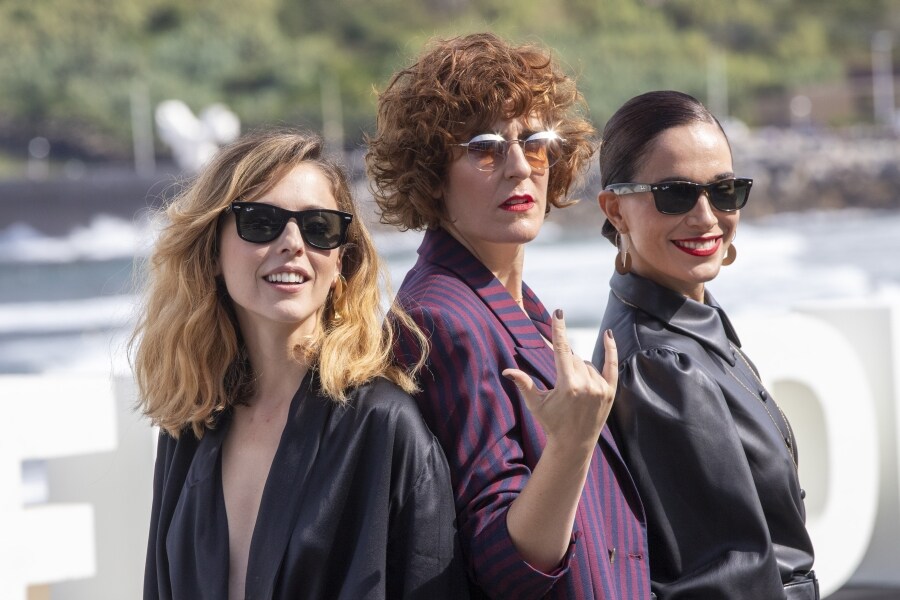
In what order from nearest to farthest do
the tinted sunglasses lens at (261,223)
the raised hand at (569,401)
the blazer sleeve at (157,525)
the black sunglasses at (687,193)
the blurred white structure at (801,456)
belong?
the raised hand at (569,401) < the tinted sunglasses lens at (261,223) < the blazer sleeve at (157,525) < the black sunglasses at (687,193) < the blurred white structure at (801,456)

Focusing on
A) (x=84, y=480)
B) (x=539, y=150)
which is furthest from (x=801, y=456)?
(x=84, y=480)

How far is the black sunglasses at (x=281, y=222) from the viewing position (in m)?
1.85

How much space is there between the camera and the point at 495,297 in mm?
1936

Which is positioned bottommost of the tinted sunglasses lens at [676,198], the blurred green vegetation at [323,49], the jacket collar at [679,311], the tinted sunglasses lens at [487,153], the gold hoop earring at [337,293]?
the jacket collar at [679,311]

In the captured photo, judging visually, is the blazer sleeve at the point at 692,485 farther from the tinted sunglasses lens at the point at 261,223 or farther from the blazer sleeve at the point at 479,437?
the tinted sunglasses lens at the point at 261,223

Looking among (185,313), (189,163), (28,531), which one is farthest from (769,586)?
(189,163)

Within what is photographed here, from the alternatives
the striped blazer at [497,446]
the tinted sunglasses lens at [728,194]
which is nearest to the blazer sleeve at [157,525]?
the striped blazer at [497,446]

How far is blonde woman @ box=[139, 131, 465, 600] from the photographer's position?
1.74m

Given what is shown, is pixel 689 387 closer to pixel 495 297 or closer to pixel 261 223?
pixel 495 297

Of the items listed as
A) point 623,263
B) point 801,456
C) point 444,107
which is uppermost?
point 444,107

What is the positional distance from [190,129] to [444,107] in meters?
30.9

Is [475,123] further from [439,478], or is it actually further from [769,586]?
[769,586]

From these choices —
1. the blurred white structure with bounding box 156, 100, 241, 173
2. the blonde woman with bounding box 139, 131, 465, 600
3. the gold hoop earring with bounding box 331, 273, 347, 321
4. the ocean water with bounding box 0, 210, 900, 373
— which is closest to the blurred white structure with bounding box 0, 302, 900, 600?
the blonde woman with bounding box 139, 131, 465, 600

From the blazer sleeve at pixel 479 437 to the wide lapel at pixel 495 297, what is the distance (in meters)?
0.05
